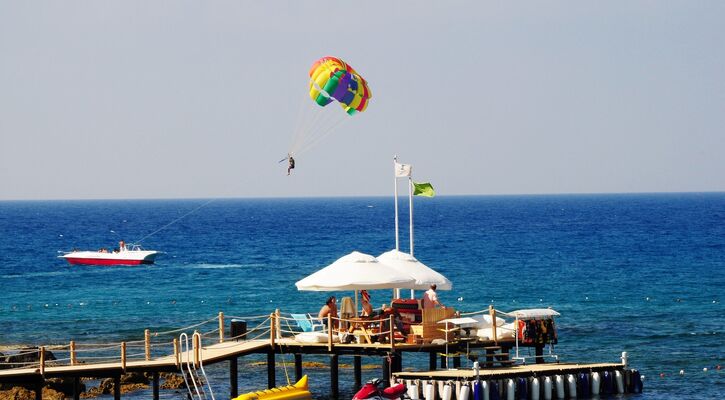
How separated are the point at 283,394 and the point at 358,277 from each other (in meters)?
4.57

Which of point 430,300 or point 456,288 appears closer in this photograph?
point 430,300

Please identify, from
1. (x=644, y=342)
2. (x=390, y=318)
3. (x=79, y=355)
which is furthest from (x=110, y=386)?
(x=644, y=342)

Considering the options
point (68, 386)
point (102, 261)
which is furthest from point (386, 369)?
point (102, 261)

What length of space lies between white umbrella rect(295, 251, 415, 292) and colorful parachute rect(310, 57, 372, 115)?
652 cm

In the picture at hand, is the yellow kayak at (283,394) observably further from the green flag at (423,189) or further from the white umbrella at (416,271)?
the green flag at (423,189)

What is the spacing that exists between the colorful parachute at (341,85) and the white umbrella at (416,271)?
5496 mm

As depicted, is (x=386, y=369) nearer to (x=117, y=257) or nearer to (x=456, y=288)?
(x=456, y=288)

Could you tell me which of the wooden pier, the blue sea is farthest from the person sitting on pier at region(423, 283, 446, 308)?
the blue sea

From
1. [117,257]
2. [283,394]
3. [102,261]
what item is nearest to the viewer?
[283,394]

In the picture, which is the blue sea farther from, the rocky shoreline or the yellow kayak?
the yellow kayak

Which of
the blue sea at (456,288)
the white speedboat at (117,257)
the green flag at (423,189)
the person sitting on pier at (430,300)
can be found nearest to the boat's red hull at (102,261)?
the white speedboat at (117,257)

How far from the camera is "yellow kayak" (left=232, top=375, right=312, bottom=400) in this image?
31.0m

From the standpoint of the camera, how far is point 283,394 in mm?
32031

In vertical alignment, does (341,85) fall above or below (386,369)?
above
